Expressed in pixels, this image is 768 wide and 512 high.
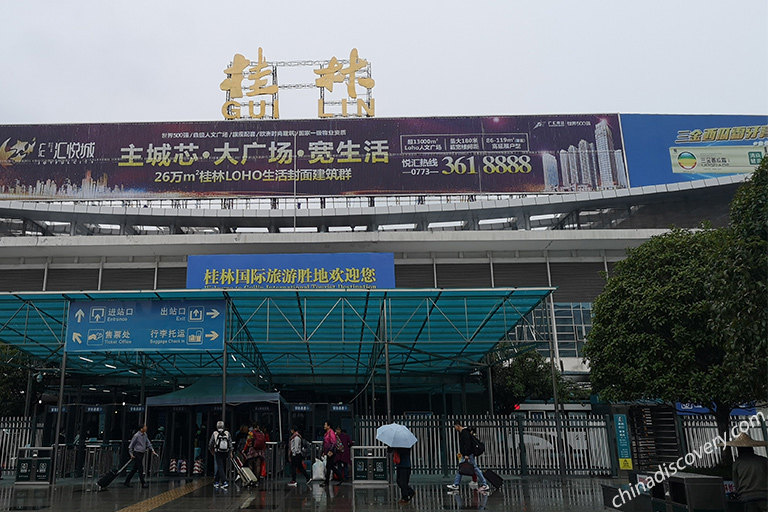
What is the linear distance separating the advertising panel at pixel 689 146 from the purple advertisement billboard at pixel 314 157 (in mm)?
1031

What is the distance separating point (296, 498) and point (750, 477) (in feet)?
27.6

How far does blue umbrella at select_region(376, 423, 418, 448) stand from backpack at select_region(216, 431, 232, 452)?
423 centimetres

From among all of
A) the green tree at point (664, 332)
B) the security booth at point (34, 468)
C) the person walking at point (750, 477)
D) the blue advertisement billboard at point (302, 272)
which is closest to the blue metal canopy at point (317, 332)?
the blue advertisement billboard at point (302, 272)

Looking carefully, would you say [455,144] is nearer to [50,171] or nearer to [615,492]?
[50,171]

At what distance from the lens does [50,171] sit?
31.5 meters

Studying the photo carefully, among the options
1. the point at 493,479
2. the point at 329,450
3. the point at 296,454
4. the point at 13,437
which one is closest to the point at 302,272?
the point at 296,454

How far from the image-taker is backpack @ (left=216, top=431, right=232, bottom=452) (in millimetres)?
14688

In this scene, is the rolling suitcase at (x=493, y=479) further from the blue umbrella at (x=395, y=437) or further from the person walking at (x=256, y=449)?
the person walking at (x=256, y=449)

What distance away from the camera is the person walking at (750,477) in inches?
346

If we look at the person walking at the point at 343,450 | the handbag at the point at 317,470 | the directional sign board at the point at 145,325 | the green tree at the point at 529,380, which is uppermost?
the directional sign board at the point at 145,325

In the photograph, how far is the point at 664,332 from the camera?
1538cm

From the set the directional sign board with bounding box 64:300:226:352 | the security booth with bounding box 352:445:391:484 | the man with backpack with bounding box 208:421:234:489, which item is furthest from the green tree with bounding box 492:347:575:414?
the man with backpack with bounding box 208:421:234:489

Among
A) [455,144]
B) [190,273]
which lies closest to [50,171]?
[190,273]

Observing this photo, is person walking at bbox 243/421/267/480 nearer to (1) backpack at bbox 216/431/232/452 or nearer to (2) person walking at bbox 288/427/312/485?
Result: (2) person walking at bbox 288/427/312/485
